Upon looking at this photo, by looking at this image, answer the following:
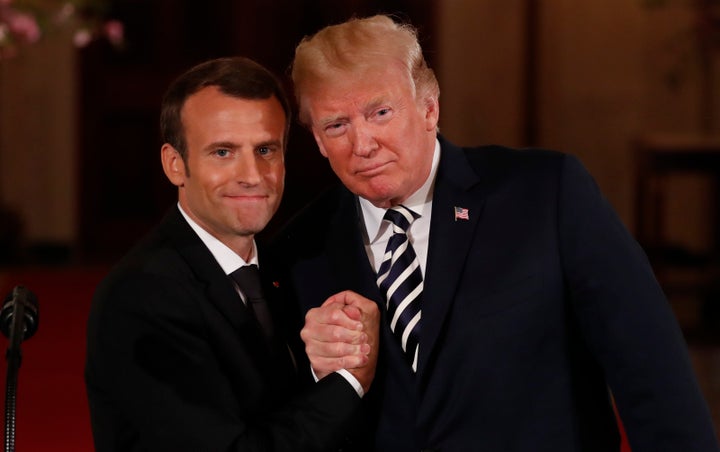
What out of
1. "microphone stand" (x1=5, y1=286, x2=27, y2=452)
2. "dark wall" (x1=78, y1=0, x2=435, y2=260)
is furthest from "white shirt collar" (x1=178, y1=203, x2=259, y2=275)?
"dark wall" (x1=78, y1=0, x2=435, y2=260)

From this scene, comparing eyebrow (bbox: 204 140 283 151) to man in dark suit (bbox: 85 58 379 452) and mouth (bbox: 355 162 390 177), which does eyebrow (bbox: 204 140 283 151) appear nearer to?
man in dark suit (bbox: 85 58 379 452)

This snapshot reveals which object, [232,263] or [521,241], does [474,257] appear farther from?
[232,263]

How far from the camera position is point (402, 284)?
1.95m

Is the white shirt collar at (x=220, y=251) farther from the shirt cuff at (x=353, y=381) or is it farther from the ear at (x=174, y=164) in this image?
the shirt cuff at (x=353, y=381)

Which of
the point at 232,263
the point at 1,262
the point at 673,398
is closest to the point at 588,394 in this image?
the point at 673,398

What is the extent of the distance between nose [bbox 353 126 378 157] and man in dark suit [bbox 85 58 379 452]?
0.13 m

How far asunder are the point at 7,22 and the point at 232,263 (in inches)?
155

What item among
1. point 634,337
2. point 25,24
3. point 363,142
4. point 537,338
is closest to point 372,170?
point 363,142

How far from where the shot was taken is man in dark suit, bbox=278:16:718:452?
187cm

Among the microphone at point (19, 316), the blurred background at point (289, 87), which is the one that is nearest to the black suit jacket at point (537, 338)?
the microphone at point (19, 316)

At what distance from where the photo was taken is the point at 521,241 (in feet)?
6.30

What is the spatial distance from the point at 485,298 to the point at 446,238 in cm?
12

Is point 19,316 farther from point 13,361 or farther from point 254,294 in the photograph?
point 254,294

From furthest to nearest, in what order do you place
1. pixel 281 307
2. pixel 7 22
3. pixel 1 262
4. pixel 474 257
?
1. pixel 1 262
2. pixel 7 22
3. pixel 281 307
4. pixel 474 257
